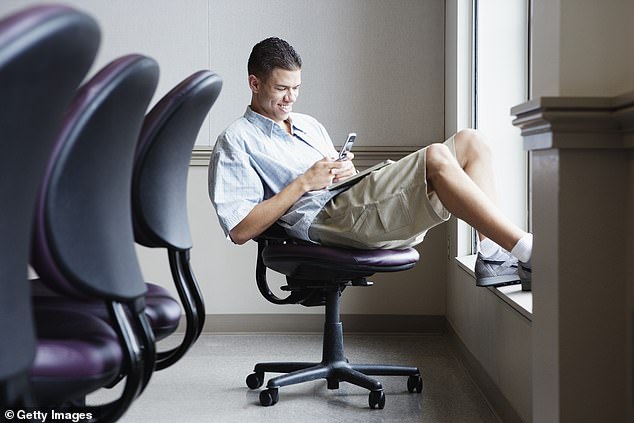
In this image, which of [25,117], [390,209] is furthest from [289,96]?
[25,117]

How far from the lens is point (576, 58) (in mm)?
1546

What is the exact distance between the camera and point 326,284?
8.84 ft

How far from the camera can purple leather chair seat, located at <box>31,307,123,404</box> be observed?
39.9 inches

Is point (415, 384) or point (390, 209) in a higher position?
point (390, 209)

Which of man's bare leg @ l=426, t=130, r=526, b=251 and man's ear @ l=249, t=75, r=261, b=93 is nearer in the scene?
man's bare leg @ l=426, t=130, r=526, b=251

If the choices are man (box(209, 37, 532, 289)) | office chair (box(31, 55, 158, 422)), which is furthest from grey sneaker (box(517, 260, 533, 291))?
office chair (box(31, 55, 158, 422))

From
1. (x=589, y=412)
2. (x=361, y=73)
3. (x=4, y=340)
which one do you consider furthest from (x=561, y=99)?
(x=361, y=73)

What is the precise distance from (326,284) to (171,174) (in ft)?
4.00

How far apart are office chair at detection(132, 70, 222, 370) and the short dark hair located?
3.74ft

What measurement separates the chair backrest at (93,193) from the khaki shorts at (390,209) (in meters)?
1.41

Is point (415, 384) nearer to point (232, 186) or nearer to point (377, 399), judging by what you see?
point (377, 399)

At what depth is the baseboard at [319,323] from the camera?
386 cm

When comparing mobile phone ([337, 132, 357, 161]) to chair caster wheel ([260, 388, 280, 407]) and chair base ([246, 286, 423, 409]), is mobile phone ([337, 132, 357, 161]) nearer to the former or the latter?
chair base ([246, 286, 423, 409])

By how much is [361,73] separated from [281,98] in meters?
1.15
